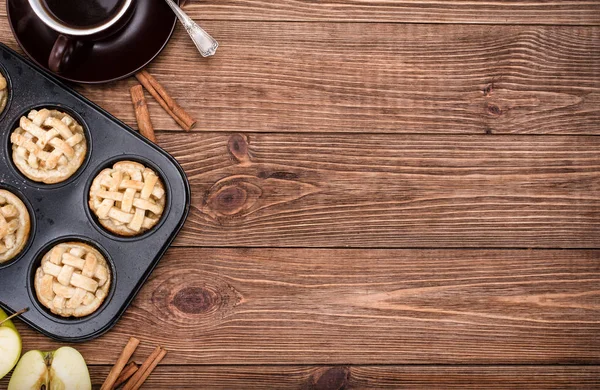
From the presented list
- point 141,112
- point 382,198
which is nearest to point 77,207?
point 141,112

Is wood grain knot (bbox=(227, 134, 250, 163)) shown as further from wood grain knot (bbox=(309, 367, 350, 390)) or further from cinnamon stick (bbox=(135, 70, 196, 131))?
wood grain knot (bbox=(309, 367, 350, 390))

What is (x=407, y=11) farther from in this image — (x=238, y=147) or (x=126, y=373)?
(x=126, y=373)

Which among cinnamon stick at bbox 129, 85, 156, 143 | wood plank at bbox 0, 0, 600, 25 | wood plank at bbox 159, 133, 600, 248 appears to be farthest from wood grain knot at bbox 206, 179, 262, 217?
wood plank at bbox 0, 0, 600, 25

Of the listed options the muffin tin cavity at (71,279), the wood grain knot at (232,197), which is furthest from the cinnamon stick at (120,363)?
the wood grain knot at (232,197)

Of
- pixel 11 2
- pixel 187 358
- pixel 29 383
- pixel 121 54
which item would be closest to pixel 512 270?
pixel 187 358

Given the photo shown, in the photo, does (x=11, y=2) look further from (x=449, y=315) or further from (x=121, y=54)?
(x=449, y=315)

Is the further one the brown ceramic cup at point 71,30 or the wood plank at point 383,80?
the wood plank at point 383,80

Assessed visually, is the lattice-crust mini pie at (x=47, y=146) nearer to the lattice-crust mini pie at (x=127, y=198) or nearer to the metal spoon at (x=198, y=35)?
the lattice-crust mini pie at (x=127, y=198)
